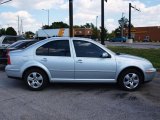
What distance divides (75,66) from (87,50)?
59 cm

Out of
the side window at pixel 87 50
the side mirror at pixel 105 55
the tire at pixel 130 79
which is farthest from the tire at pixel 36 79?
the tire at pixel 130 79

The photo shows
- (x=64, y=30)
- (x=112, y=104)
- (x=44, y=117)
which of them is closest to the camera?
(x=44, y=117)

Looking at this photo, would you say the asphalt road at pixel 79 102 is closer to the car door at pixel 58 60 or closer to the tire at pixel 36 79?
the tire at pixel 36 79

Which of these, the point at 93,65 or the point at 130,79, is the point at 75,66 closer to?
the point at 93,65

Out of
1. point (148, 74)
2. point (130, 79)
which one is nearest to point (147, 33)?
point (148, 74)

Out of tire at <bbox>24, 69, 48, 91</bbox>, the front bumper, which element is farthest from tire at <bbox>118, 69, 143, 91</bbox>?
tire at <bbox>24, 69, 48, 91</bbox>

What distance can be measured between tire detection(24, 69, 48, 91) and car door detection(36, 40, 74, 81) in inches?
10.4

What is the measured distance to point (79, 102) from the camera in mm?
7145

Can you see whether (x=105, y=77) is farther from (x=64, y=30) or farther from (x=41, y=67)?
(x=64, y=30)

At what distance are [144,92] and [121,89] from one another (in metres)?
0.67

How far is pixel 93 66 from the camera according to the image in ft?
27.6

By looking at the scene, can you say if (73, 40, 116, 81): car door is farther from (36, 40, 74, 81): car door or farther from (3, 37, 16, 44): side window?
(3, 37, 16, 44): side window

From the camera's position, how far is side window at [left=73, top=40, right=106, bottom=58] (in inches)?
336

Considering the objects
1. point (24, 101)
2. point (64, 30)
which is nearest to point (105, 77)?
point (24, 101)
